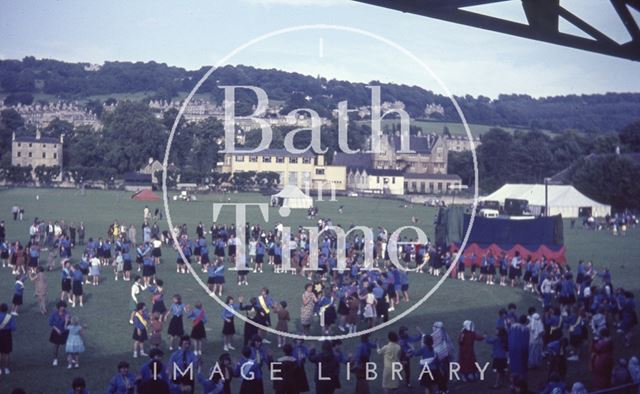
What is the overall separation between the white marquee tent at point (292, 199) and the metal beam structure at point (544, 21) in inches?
2020

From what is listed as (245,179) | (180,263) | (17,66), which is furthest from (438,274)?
(17,66)

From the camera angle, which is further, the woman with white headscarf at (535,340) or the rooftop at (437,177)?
the rooftop at (437,177)

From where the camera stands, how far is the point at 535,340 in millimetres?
12039

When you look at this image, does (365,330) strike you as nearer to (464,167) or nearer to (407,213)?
(407,213)

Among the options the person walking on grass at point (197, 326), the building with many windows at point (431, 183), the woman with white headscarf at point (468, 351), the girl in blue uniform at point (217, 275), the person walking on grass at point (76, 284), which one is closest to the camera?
the woman with white headscarf at point (468, 351)

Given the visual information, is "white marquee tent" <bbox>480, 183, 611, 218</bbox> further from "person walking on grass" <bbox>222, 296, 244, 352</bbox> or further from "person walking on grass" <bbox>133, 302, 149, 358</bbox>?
"person walking on grass" <bbox>133, 302, 149, 358</bbox>

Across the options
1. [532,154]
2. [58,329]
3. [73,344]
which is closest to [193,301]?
[58,329]

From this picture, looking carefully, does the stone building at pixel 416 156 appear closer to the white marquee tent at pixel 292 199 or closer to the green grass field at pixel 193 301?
the white marquee tent at pixel 292 199

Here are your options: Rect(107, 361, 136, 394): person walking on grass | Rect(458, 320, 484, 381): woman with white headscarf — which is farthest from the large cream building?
Rect(107, 361, 136, 394): person walking on grass

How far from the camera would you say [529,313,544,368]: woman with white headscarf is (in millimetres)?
12000

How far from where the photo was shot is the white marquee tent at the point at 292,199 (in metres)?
56.3

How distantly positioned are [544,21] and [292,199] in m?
53.3

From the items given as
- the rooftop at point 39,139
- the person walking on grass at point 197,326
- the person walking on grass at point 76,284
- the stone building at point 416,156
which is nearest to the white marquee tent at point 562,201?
the person walking on grass at point 76,284

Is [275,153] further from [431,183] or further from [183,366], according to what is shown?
[183,366]
